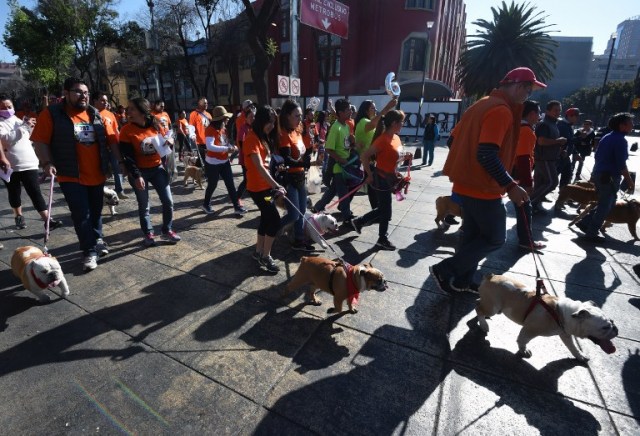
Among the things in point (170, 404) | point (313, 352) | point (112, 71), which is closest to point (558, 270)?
point (313, 352)

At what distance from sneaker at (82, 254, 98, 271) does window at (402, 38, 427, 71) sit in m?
30.9

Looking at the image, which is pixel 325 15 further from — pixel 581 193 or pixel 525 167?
pixel 581 193

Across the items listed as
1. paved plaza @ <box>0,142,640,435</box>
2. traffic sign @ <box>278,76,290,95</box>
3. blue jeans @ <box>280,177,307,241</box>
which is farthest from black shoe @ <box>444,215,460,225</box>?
traffic sign @ <box>278,76,290,95</box>

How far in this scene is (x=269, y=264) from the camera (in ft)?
13.0

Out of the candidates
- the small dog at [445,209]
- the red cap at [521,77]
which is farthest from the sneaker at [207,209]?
the red cap at [521,77]

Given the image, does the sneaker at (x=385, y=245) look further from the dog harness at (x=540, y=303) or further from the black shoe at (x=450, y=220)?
the dog harness at (x=540, y=303)

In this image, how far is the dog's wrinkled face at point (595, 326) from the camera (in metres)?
2.21

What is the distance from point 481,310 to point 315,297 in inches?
60.5

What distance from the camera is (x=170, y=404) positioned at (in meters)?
2.15

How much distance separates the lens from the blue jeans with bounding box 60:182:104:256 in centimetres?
381

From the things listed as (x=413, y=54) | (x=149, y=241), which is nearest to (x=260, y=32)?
(x=149, y=241)

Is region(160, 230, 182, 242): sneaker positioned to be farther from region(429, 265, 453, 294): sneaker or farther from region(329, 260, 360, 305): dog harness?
region(429, 265, 453, 294): sneaker

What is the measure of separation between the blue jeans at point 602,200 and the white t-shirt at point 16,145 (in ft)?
26.9

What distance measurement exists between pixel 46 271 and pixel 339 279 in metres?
2.73
